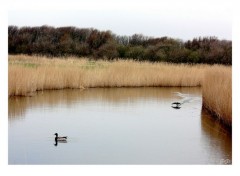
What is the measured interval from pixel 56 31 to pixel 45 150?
56.4 ft

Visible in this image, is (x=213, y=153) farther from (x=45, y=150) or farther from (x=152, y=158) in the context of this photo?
(x=45, y=150)

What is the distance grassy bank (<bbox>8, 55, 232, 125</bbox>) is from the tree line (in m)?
2.56

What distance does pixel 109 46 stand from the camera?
22891 millimetres

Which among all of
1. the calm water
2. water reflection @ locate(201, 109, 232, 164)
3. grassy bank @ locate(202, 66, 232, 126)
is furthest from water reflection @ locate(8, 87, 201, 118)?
water reflection @ locate(201, 109, 232, 164)

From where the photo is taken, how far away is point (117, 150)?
5.45 metres

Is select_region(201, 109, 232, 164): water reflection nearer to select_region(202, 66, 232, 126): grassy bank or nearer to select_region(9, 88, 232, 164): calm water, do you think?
select_region(9, 88, 232, 164): calm water

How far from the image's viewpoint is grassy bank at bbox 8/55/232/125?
7.60 m

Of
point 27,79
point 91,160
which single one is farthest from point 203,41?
point 91,160

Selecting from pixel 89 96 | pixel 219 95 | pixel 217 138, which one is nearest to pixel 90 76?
pixel 89 96

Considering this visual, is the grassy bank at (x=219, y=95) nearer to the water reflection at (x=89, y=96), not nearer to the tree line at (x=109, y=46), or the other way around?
the water reflection at (x=89, y=96)

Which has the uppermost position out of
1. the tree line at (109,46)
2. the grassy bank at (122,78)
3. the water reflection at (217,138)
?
the tree line at (109,46)

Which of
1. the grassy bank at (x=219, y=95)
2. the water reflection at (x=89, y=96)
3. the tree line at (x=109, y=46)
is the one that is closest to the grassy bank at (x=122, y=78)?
the grassy bank at (x=219, y=95)

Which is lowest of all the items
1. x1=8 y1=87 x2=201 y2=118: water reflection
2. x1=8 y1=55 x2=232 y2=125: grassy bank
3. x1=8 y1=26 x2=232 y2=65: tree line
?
x1=8 y1=87 x2=201 y2=118: water reflection

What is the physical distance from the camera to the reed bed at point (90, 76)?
33.3 feet
